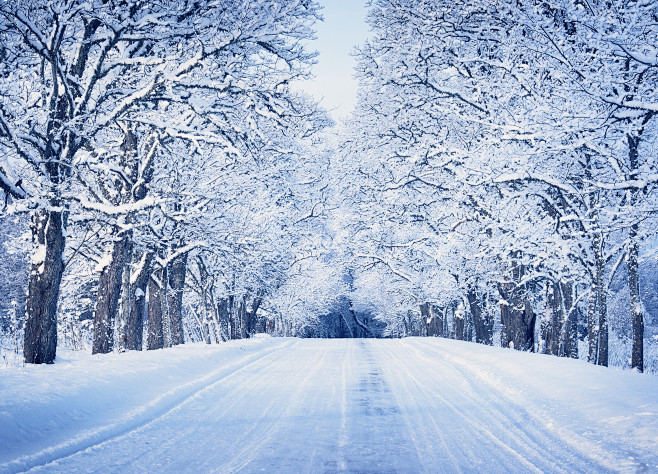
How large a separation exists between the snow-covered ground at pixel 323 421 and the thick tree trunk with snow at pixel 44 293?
1088 millimetres

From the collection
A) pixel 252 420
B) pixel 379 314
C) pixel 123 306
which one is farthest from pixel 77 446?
pixel 379 314

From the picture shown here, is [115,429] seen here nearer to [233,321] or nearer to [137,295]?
[137,295]

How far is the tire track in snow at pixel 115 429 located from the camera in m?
4.79

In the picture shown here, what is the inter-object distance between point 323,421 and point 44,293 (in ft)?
22.4

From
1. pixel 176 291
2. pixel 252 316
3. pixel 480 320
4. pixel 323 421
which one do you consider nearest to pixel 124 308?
pixel 176 291

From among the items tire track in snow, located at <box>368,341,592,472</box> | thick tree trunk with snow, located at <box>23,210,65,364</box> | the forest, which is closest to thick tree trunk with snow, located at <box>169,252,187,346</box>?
the forest

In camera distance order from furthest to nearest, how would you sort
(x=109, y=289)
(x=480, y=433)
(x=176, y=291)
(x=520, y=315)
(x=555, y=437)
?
(x=176, y=291) < (x=520, y=315) < (x=109, y=289) < (x=480, y=433) < (x=555, y=437)

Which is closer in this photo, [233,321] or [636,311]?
[636,311]

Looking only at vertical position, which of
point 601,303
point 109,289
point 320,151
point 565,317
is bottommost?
point 565,317

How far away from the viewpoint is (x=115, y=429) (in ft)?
19.7

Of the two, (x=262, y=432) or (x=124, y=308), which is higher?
(x=124, y=308)

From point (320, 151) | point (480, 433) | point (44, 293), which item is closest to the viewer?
point (480, 433)

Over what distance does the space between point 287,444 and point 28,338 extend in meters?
7.38

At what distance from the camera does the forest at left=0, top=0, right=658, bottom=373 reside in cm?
947
